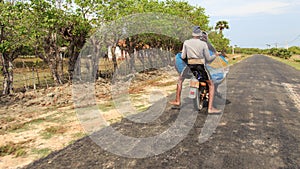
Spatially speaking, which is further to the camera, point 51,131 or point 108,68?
point 108,68

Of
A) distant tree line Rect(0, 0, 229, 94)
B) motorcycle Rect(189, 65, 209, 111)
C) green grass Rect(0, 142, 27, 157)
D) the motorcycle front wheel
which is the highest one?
distant tree line Rect(0, 0, 229, 94)

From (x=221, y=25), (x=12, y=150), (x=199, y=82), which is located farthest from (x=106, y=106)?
(x=221, y=25)

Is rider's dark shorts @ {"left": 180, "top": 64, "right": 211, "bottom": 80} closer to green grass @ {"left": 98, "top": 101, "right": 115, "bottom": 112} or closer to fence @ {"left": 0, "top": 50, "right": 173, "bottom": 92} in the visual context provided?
green grass @ {"left": 98, "top": 101, "right": 115, "bottom": 112}

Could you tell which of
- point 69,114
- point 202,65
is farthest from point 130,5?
point 202,65

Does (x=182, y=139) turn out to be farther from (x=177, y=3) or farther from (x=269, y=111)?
(x=177, y=3)

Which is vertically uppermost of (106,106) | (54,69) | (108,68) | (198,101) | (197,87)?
(54,69)

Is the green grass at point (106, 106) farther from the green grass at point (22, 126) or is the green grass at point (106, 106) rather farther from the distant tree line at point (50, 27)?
the distant tree line at point (50, 27)

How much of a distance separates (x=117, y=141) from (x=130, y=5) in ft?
40.6

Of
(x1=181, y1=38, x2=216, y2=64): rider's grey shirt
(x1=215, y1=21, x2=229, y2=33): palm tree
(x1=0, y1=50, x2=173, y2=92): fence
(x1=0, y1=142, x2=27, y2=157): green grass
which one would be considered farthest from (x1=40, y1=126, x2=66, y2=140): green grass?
(x1=215, y1=21, x2=229, y2=33): palm tree

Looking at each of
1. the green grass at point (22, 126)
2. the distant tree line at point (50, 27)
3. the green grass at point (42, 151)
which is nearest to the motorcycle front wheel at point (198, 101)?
the green grass at point (42, 151)

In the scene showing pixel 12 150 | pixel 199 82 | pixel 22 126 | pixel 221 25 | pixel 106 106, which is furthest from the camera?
pixel 221 25

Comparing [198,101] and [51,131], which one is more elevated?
[198,101]

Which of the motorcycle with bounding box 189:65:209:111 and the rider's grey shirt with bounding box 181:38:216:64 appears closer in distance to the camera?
the rider's grey shirt with bounding box 181:38:216:64

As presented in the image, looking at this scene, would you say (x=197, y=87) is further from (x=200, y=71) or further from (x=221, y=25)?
(x=221, y=25)
